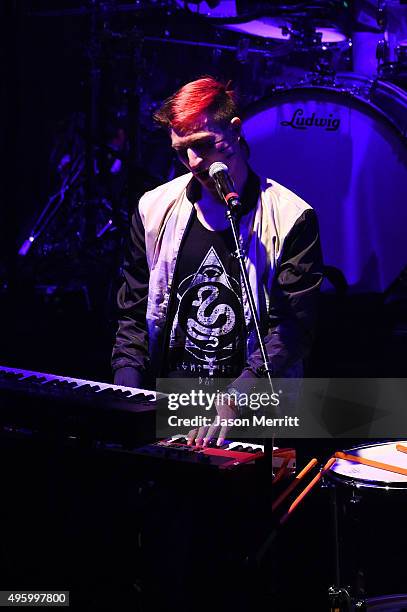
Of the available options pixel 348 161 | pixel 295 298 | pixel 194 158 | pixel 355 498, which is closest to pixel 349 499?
pixel 355 498

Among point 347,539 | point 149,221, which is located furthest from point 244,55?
point 347,539

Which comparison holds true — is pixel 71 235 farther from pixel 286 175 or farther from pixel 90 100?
pixel 286 175

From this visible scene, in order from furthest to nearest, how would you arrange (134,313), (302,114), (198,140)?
1. (302,114)
2. (134,313)
3. (198,140)

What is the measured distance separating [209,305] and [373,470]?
0.86 meters

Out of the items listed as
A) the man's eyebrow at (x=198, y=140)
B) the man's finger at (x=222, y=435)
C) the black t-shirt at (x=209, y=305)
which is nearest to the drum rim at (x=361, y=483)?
the man's finger at (x=222, y=435)

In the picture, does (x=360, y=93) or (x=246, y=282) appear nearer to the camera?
(x=246, y=282)

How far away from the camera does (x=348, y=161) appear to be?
5840 millimetres

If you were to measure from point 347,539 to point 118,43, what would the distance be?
16.6 feet

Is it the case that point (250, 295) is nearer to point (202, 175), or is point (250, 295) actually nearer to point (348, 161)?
point (202, 175)

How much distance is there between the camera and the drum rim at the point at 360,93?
5.68 meters

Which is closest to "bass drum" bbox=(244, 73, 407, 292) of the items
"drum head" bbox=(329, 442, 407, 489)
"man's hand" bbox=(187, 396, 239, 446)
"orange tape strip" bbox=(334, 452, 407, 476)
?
"drum head" bbox=(329, 442, 407, 489)

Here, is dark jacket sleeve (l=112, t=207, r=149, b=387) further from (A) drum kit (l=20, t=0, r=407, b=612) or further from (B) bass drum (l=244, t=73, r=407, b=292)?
(B) bass drum (l=244, t=73, r=407, b=292)

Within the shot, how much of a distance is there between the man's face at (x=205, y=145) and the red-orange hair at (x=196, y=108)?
0.02 m

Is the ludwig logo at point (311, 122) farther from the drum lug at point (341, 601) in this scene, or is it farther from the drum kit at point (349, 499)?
the drum lug at point (341, 601)
